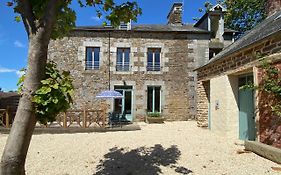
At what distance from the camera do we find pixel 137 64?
15.0m

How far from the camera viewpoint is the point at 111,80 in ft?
48.8

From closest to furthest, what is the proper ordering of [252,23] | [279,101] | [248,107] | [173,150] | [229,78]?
[279,101] < [173,150] < [248,107] < [229,78] < [252,23]

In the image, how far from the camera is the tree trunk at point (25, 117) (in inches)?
117

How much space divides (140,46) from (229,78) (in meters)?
7.65

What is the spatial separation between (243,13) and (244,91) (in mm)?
17384

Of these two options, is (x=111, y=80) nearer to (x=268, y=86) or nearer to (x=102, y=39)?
(x=102, y=39)

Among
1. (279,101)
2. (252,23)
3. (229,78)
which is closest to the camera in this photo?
(279,101)

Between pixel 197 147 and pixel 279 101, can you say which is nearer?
pixel 279 101

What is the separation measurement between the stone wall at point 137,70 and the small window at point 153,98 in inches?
11.9

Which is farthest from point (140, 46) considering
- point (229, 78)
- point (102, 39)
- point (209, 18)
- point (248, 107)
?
point (248, 107)

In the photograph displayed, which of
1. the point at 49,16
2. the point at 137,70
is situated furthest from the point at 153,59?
the point at 49,16

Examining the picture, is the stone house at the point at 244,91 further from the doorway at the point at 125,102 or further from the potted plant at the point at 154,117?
the doorway at the point at 125,102

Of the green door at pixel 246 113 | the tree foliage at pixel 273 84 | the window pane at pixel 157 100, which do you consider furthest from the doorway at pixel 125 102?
the tree foliage at pixel 273 84

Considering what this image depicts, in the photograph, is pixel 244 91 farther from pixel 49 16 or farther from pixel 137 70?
pixel 137 70
